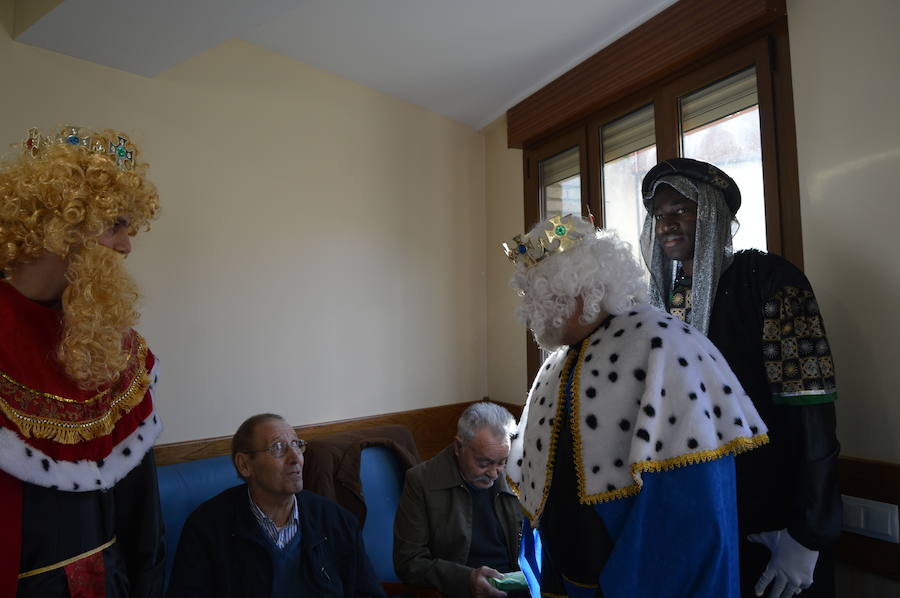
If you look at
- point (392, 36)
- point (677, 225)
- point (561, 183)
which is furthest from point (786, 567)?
point (392, 36)

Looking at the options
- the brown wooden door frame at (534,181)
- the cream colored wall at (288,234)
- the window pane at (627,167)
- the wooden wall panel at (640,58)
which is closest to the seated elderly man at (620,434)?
the wooden wall panel at (640,58)

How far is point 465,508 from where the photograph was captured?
234 centimetres

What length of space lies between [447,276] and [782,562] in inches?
108

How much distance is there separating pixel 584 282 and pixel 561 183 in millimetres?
2243

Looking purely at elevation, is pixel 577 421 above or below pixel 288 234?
below

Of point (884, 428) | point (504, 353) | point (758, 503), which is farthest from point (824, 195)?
point (504, 353)

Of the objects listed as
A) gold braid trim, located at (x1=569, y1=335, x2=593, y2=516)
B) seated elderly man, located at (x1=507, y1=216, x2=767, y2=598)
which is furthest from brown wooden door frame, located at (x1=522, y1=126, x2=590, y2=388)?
gold braid trim, located at (x1=569, y1=335, x2=593, y2=516)

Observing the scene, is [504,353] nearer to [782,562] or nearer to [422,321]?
[422,321]

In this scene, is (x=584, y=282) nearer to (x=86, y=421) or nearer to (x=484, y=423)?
(x=484, y=423)

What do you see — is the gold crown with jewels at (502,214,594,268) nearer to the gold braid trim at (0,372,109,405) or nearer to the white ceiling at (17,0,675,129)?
the gold braid trim at (0,372,109,405)

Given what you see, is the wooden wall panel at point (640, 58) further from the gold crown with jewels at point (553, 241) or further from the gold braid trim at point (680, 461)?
the gold braid trim at point (680, 461)

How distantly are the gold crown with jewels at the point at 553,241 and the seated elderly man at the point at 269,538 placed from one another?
3.56 ft

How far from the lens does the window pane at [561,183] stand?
3.53m

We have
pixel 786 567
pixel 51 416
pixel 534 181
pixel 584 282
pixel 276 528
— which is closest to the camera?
pixel 51 416
